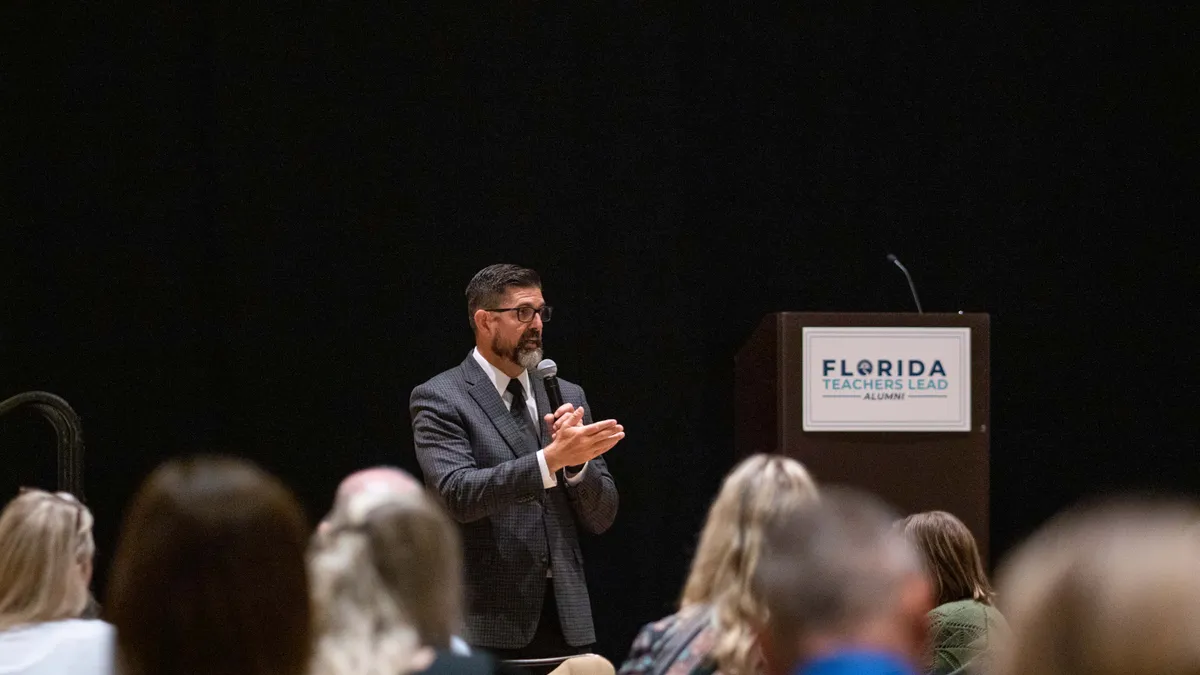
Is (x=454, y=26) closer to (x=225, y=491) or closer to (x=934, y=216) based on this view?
(x=934, y=216)

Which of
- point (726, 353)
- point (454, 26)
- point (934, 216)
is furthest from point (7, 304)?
point (934, 216)

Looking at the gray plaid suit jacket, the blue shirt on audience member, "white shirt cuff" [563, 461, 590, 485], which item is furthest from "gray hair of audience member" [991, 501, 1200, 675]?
"white shirt cuff" [563, 461, 590, 485]

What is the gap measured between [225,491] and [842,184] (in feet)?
14.7

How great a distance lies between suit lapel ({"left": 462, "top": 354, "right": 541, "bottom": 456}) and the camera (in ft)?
13.1

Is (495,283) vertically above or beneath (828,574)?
above

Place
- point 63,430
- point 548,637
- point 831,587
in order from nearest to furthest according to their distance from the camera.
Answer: point 831,587
point 548,637
point 63,430

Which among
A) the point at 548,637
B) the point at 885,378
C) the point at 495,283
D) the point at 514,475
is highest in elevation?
the point at 495,283

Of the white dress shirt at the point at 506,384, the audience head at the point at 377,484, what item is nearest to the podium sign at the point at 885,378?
the white dress shirt at the point at 506,384

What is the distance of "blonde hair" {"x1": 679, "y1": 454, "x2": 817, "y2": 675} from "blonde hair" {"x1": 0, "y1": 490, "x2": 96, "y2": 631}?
1.04 meters

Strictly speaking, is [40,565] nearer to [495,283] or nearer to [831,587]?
[831,587]

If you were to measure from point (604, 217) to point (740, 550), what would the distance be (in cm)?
359

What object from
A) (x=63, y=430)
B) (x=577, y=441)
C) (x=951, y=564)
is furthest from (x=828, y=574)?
(x=63, y=430)

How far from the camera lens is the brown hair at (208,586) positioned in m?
1.40

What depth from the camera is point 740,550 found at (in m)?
1.94
